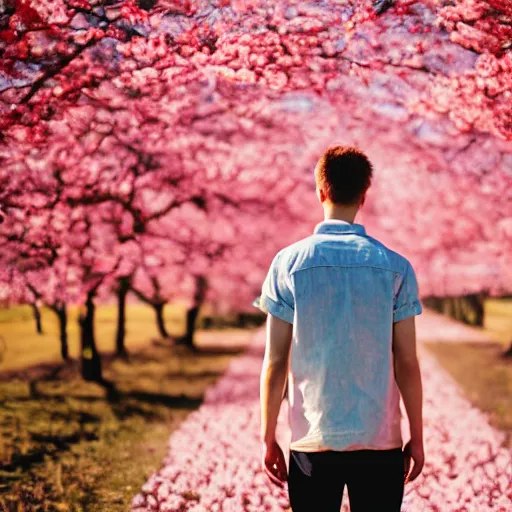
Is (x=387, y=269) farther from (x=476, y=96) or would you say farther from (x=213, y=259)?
(x=213, y=259)

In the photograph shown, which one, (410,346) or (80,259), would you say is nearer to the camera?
(410,346)

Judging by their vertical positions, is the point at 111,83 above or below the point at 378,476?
above

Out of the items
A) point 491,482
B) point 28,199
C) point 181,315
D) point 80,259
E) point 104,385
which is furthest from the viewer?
point 181,315

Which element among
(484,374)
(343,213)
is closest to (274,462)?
(343,213)

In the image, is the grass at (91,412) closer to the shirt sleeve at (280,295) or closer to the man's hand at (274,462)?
the man's hand at (274,462)

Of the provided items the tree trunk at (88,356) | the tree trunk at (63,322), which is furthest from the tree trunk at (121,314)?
the tree trunk at (63,322)

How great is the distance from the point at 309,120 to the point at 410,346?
925cm

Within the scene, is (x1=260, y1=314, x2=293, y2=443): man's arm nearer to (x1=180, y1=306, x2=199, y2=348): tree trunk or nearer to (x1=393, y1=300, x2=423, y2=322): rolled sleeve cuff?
(x1=393, y1=300, x2=423, y2=322): rolled sleeve cuff

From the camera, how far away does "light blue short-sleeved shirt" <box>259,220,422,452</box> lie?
92.9 inches

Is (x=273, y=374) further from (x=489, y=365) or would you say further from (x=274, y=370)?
(x=489, y=365)

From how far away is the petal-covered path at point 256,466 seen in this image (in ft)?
16.0

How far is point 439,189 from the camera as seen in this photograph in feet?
40.9

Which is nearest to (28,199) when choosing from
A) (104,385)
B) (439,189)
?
(104,385)

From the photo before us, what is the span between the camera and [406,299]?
2.43 metres
